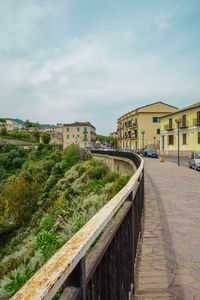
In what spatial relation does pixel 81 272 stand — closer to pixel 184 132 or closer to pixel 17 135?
pixel 184 132

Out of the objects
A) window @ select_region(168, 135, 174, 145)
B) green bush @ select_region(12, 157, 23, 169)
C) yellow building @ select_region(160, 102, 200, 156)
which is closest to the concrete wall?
yellow building @ select_region(160, 102, 200, 156)

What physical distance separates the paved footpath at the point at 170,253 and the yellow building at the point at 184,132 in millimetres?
23097

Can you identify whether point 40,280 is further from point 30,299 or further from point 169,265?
point 169,265

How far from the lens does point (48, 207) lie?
74.7 ft

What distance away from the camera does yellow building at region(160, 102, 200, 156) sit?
3169 cm

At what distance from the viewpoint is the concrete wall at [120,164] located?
1790cm

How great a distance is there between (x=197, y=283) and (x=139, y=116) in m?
50.3

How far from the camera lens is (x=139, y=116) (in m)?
51.2

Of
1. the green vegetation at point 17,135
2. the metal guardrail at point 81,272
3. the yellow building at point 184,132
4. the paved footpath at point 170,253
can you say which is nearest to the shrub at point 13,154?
the green vegetation at point 17,135

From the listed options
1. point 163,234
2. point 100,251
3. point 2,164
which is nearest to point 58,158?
point 2,164

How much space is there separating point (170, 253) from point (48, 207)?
20889mm

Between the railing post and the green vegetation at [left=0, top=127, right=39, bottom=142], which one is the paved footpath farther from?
the green vegetation at [left=0, top=127, right=39, bottom=142]

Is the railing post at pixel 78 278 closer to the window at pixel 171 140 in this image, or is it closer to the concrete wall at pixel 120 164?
the concrete wall at pixel 120 164

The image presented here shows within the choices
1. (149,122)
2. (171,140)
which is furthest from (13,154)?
(171,140)
